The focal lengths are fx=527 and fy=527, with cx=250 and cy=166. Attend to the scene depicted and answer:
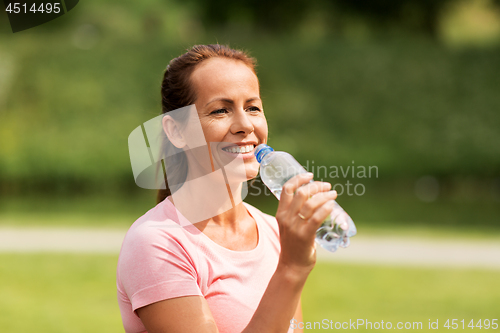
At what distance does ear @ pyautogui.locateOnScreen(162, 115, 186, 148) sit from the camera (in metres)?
2.30

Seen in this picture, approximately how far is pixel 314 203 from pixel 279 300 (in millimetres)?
371

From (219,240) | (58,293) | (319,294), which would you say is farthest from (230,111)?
(58,293)

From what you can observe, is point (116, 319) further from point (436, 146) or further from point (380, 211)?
point (436, 146)

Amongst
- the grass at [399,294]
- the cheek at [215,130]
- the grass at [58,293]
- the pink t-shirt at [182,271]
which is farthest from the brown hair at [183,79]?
the grass at [58,293]

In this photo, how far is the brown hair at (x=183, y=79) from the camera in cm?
226

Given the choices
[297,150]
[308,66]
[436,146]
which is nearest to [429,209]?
[436,146]

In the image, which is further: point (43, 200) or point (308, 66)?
point (308, 66)

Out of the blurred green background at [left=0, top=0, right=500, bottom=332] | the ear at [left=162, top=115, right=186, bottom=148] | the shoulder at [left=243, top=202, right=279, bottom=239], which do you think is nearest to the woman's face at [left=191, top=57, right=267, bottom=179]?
the ear at [left=162, top=115, right=186, bottom=148]

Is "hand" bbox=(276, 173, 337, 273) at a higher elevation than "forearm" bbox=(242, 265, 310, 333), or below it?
higher

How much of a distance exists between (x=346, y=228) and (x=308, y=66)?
14160 mm

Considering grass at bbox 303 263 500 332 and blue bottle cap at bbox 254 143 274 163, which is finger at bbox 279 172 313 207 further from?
grass at bbox 303 263 500 332

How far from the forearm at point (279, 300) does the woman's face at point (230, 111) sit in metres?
0.53

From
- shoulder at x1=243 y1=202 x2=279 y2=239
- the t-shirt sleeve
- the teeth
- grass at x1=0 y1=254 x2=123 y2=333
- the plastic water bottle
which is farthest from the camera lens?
grass at x1=0 y1=254 x2=123 y2=333

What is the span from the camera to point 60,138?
50.6ft
